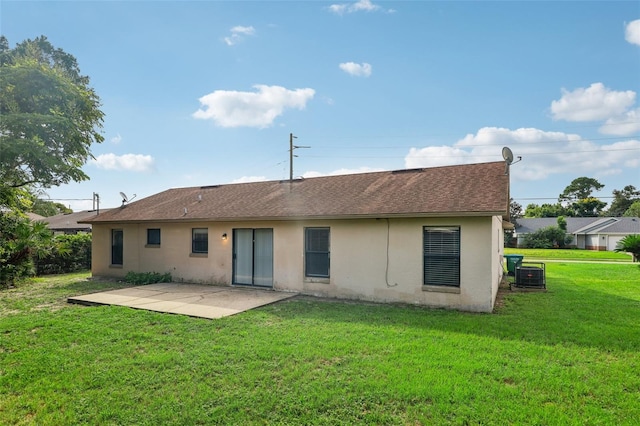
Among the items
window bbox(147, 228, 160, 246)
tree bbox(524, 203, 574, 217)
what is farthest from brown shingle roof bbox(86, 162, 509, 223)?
tree bbox(524, 203, 574, 217)

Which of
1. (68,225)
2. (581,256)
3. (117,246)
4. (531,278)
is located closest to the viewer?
(531,278)

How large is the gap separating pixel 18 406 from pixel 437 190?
31.3 ft

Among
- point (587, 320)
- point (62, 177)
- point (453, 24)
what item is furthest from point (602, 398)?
point (62, 177)

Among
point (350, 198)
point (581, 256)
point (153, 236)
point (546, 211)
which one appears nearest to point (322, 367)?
point (350, 198)

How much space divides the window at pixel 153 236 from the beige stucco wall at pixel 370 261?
4.27 feet

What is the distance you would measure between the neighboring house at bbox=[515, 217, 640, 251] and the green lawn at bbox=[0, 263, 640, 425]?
44.1 meters

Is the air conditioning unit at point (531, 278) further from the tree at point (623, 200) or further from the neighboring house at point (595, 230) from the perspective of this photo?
the tree at point (623, 200)

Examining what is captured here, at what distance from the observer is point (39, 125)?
33.9 feet

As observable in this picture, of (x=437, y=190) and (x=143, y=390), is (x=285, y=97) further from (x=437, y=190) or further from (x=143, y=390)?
(x=143, y=390)

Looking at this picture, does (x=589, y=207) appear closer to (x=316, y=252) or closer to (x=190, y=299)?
(x=316, y=252)

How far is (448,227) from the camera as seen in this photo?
872 centimetres

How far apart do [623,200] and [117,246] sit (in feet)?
320

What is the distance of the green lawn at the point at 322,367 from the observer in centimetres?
367

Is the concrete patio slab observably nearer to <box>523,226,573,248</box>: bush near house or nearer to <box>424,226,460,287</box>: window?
<box>424,226,460,287</box>: window
